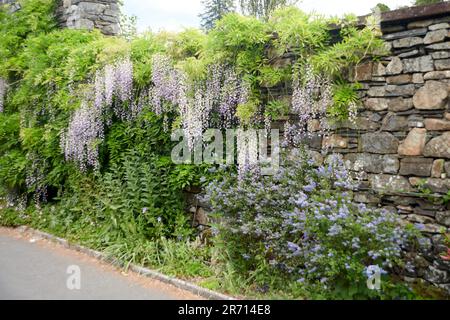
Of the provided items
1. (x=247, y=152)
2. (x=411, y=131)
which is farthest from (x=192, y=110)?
(x=411, y=131)

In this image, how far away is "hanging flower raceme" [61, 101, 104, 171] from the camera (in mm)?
6504

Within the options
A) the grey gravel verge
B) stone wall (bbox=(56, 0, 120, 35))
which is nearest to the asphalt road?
the grey gravel verge

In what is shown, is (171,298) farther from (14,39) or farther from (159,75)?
(14,39)

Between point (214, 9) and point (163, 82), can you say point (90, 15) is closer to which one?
point (163, 82)

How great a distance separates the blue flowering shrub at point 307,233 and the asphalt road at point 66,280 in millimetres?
829

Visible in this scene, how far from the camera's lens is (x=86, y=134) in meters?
6.54

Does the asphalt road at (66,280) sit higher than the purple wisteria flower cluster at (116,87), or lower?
lower

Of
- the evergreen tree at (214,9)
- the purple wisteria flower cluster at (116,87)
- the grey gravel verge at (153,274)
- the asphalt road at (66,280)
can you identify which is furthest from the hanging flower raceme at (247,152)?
the evergreen tree at (214,9)

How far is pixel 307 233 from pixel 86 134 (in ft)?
12.9

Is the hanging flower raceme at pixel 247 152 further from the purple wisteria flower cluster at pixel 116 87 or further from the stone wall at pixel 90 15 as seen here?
the stone wall at pixel 90 15

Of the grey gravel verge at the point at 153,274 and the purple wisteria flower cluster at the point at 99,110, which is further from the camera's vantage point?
the purple wisteria flower cluster at the point at 99,110

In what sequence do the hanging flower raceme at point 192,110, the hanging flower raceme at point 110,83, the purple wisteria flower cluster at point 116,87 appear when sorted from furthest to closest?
the hanging flower raceme at point 110,83
the purple wisteria flower cluster at point 116,87
the hanging flower raceme at point 192,110

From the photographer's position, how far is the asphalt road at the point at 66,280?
14.3 ft

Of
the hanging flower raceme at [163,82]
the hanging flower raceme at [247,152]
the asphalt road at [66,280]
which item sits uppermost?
the hanging flower raceme at [163,82]
